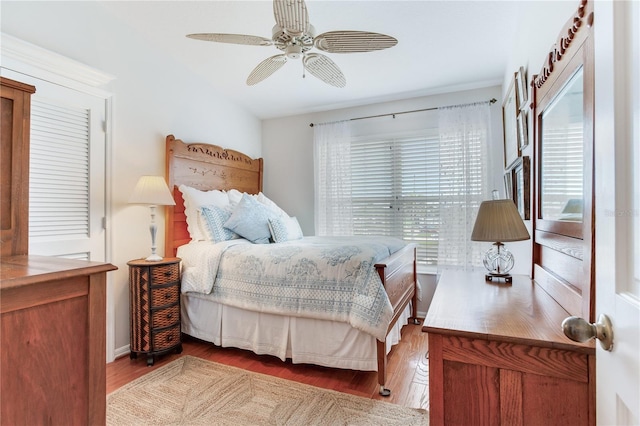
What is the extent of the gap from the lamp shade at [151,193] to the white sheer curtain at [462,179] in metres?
2.77

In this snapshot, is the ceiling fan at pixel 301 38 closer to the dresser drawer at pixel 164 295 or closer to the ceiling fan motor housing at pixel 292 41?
the ceiling fan motor housing at pixel 292 41

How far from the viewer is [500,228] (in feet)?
4.99

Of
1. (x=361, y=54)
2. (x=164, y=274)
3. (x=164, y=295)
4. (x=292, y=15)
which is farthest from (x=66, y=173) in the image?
(x=361, y=54)

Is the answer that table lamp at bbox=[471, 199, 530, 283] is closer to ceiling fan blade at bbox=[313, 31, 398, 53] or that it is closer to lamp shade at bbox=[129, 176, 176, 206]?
ceiling fan blade at bbox=[313, 31, 398, 53]

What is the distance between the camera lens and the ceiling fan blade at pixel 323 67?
2086 millimetres

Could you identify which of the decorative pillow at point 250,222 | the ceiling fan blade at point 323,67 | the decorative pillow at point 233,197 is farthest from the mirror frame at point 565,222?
the decorative pillow at point 233,197

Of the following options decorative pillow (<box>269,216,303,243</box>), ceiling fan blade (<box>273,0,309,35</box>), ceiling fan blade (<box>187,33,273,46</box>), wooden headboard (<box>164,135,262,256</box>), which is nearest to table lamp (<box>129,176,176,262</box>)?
wooden headboard (<box>164,135,262,256</box>)

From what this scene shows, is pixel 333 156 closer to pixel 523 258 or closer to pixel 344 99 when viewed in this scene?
pixel 344 99

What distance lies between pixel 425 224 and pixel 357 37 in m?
2.42

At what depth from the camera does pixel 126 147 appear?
8.57 feet

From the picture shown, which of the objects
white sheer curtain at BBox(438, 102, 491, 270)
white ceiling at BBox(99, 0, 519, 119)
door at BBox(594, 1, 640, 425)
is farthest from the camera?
white sheer curtain at BBox(438, 102, 491, 270)

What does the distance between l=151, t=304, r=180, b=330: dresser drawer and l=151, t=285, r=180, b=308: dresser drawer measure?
0.16 feet

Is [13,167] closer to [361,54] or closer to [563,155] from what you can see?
[563,155]

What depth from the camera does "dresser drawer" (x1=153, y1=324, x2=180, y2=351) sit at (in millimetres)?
2412
